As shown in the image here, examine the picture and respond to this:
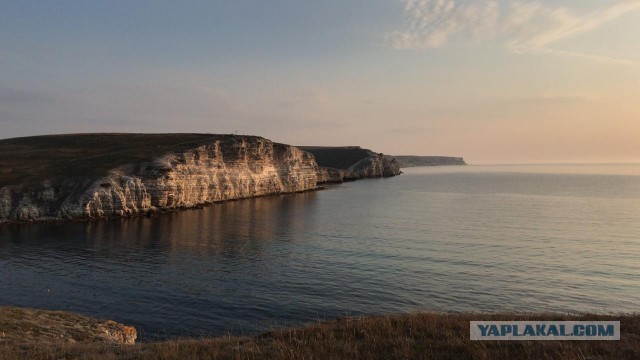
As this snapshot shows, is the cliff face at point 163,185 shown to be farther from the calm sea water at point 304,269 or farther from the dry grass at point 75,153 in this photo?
the calm sea water at point 304,269

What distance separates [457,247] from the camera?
1976 inches

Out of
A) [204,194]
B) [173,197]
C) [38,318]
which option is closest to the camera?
[38,318]

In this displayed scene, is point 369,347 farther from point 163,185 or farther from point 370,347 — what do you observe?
point 163,185

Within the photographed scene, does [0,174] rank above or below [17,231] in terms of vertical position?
above

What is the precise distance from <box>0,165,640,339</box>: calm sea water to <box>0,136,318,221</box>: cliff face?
7691mm

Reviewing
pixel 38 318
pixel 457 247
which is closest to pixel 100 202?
pixel 38 318

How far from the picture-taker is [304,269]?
1590 inches

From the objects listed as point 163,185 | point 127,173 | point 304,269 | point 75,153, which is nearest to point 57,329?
point 304,269

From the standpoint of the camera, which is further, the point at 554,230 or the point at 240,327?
the point at 554,230

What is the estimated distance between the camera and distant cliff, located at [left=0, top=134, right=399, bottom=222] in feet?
240

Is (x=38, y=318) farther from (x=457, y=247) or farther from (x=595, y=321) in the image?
(x=457, y=247)

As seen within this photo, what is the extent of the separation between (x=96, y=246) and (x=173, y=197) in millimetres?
38605

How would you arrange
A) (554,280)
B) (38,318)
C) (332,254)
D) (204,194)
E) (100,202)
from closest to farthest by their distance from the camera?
(38,318) → (554,280) → (332,254) → (100,202) → (204,194)

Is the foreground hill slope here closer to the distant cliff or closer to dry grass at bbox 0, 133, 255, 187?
the distant cliff
